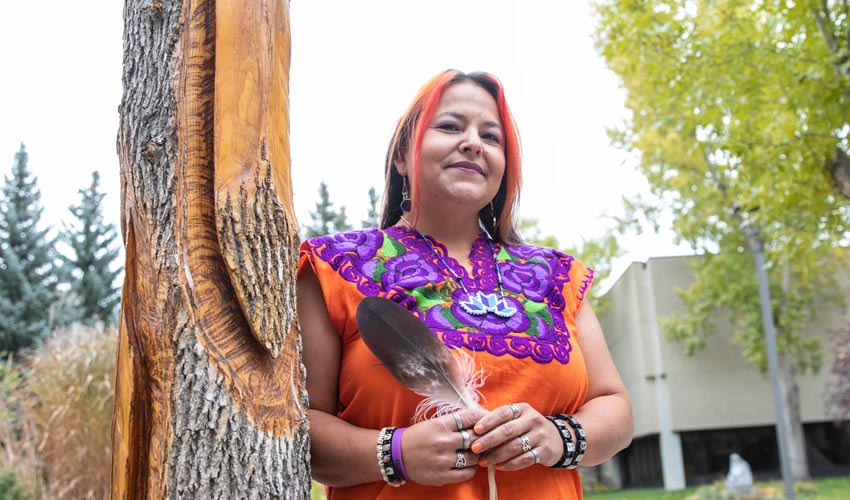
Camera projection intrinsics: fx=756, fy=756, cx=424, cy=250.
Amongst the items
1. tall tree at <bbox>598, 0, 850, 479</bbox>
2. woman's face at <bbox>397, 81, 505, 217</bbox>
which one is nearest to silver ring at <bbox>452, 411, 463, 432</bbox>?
woman's face at <bbox>397, 81, 505, 217</bbox>

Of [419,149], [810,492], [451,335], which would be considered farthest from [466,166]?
[810,492]

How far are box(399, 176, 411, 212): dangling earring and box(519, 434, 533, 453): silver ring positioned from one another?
2.80 feet

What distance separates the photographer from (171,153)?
5.81ft

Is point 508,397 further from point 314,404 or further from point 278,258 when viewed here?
point 278,258

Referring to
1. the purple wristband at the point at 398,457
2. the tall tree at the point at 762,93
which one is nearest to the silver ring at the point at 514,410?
the purple wristband at the point at 398,457

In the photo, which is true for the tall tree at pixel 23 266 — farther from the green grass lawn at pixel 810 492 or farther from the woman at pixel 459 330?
the woman at pixel 459 330

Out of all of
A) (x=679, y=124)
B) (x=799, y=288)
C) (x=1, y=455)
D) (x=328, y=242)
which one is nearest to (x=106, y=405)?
(x=1, y=455)

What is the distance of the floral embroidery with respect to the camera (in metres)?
2.02

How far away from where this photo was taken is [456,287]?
2.15m

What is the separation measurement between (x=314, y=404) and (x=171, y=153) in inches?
29.3

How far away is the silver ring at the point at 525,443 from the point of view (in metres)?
1.81

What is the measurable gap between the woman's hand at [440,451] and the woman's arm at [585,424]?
3 centimetres

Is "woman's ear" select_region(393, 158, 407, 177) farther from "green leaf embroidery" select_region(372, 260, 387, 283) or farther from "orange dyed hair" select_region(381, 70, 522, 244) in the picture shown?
"green leaf embroidery" select_region(372, 260, 387, 283)

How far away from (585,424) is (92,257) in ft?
95.8
